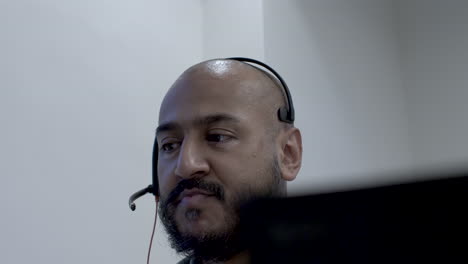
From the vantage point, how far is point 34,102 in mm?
1008

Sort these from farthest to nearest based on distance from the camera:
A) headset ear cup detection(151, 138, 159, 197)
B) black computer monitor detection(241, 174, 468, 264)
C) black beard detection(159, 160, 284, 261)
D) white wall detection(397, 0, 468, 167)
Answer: white wall detection(397, 0, 468, 167) → headset ear cup detection(151, 138, 159, 197) → black beard detection(159, 160, 284, 261) → black computer monitor detection(241, 174, 468, 264)

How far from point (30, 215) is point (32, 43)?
16.2 inches

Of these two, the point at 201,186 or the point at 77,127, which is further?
the point at 77,127

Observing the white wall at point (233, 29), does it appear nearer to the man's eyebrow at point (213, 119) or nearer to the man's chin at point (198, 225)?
the man's eyebrow at point (213, 119)

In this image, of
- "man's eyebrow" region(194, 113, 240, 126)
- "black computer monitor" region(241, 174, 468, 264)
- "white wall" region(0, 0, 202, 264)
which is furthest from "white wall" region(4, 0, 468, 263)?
"black computer monitor" region(241, 174, 468, 264)

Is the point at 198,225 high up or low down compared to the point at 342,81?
down

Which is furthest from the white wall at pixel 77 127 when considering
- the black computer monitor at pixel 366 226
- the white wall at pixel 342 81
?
the black computer monitor at pixel 366 226

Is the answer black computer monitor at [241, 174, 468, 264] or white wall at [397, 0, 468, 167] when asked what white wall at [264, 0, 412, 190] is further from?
black computer monitor at [241, 174, 468, 264]

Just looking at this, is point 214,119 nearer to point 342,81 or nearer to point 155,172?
point 155,172

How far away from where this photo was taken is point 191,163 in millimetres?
784

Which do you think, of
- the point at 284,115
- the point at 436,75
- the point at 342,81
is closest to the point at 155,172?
the point at 284,115

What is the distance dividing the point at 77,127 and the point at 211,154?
463 mm

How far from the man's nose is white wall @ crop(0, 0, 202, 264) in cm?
41

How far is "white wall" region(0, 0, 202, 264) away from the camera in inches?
37.9
